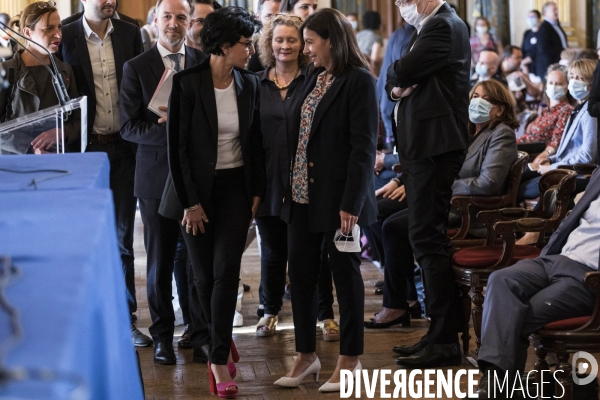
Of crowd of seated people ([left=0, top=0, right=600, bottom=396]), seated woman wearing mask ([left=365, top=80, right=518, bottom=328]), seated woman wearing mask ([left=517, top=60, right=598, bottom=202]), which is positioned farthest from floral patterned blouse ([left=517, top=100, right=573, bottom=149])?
seated woman wearing mask ([left=365, top=80, right=518, bottom=328])

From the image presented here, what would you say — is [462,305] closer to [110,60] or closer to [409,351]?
[409,351]

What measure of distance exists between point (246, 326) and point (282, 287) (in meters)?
0.27

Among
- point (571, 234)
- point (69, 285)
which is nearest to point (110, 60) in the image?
point (571, 234)

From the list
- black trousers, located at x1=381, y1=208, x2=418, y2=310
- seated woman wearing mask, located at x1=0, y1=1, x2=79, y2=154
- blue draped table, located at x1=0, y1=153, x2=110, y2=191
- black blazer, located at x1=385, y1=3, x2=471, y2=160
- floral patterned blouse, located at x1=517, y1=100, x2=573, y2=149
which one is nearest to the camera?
blue draped table, located at x1=0, y1=153, x2=110, y2=191

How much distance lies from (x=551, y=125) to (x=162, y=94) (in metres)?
3.40

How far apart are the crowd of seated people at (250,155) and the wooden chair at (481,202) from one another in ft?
0.16

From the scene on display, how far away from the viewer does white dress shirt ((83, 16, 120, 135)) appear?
13.3 feet

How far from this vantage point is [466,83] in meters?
3.68

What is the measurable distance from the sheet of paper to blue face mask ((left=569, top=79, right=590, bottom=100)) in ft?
10.00

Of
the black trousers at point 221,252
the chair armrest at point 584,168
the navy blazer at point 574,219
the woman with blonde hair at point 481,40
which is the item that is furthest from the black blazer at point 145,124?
the woman with blonde hair at point 481,40

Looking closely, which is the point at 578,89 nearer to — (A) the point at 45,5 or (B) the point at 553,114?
(B) the point at 553,114

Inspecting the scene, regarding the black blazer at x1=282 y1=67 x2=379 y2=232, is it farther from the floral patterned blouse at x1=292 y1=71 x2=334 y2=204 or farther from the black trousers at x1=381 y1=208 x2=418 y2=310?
the black trousers at x1=381 y1=208 x2=418 y2=310

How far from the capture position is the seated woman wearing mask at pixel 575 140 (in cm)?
532

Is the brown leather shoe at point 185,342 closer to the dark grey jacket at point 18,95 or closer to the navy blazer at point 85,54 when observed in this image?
the navy blazer at point 85,54
